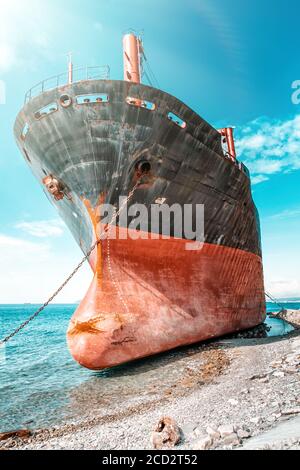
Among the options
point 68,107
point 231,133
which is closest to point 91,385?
point 68,107

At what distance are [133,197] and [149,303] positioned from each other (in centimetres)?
322

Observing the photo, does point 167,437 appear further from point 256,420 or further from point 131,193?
point 131,193

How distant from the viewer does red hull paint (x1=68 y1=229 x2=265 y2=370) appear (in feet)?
22.3

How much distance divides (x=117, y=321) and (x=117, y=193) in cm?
371

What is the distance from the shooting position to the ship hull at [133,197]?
715cm

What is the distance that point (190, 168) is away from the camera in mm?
→ 8758

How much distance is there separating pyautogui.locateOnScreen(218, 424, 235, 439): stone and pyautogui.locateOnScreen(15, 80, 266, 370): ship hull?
403 centimetres

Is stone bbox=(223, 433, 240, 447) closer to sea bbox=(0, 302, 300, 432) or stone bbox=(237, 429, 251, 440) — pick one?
stone bbox=(237, 429, 251, 440)

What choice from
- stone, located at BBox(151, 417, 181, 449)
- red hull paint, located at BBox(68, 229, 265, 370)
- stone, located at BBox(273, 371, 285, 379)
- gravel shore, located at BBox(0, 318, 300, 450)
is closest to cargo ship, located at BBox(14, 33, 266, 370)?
red hull paint, located at BBox(68, 229, 265, 370)

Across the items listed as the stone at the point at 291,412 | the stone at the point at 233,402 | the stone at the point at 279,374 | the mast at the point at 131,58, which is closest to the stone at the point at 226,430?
the stone at the point at 291,412
